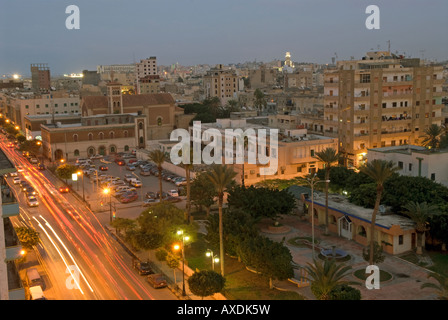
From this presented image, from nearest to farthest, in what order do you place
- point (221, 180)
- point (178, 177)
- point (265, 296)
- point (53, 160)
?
point (265, 296)
point (221, 180)
point (178, 177)
point (53, 160)

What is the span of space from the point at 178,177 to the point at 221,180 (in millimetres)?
28133

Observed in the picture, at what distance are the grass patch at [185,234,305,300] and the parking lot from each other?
39.4ft

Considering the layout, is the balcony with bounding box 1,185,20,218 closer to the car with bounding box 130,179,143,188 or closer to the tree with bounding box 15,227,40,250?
the tree with bounding box 15,227,40,250

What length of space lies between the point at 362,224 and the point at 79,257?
756 inches

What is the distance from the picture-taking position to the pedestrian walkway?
2484 cm

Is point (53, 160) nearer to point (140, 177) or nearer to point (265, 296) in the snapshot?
point (140, 177)

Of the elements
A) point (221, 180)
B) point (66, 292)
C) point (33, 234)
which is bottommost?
point (66, 292)

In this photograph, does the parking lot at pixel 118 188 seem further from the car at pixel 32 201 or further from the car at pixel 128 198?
the car at pixel 32 201

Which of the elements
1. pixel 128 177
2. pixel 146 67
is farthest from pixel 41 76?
pixel 128 177

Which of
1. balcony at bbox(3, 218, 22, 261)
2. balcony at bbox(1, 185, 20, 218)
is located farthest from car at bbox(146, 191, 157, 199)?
balcony at bbox(1, 185, 20, 218)

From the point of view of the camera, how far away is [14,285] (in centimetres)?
1519

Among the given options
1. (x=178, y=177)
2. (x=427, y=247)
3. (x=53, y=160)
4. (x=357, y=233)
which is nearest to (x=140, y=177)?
(x=178, y=177)

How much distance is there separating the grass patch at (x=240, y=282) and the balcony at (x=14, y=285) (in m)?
11.9
